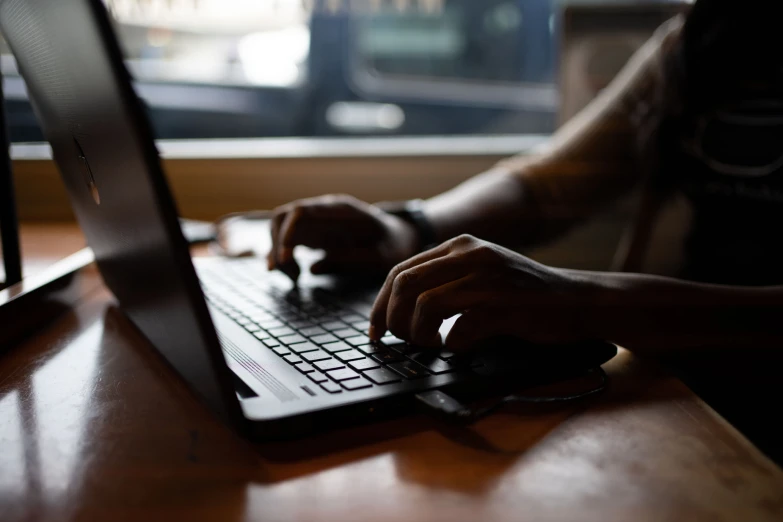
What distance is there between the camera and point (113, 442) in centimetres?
42

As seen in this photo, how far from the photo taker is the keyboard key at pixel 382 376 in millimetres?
455

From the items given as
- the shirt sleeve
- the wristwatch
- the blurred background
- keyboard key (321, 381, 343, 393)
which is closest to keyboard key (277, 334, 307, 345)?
keyboard key (321, 381, 343, 393)

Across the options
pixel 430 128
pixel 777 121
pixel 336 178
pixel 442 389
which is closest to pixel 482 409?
Result: pixel 442 389

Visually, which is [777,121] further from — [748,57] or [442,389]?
[442,389]

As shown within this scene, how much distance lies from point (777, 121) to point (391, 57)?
108 cm

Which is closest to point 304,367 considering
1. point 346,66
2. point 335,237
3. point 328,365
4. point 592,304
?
point 328,365

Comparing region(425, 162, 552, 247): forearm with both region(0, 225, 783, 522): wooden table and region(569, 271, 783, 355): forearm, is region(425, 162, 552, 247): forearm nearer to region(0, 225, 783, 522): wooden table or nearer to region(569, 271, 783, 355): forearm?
region(569, 271, 783, 355): forearm

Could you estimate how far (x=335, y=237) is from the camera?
831mm

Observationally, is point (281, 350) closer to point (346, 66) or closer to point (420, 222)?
point (420, 222)

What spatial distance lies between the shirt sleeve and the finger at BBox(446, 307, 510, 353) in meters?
0.65

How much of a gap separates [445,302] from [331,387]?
113mm

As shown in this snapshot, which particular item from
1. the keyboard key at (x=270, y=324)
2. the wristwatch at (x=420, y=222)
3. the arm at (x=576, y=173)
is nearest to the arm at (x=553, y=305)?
the keyboard key at (x=270, y=324)

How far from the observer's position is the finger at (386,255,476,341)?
0.51 m

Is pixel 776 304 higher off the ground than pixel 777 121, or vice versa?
pixel 777 121
